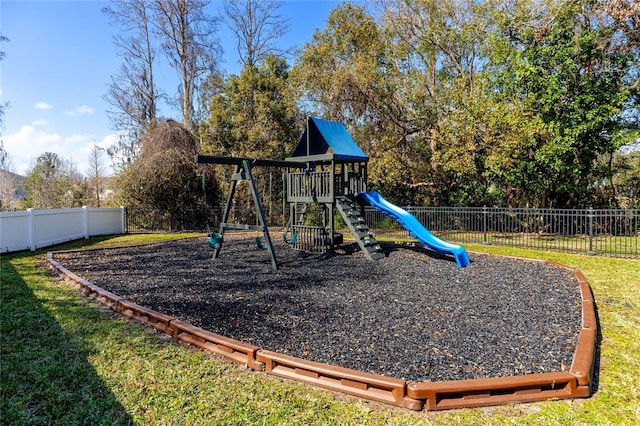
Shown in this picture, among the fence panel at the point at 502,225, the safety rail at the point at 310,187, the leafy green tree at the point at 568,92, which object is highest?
the leafy green tree at the point at 568,92

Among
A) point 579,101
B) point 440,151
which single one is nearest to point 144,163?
point 440,151

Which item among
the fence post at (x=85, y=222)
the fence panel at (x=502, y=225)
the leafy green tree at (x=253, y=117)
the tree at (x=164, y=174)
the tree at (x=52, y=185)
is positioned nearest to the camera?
the fence post at (x=85, y=222)

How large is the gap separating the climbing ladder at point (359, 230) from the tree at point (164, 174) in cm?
1046

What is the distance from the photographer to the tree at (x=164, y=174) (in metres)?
16.7

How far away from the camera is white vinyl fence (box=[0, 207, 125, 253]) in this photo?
9938 mm

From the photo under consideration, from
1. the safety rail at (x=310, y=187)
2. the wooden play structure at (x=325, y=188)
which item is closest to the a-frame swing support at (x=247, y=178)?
the wooden play structure at (x=325, y=188)

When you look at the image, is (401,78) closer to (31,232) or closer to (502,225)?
A: (502,225)

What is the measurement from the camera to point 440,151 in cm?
1431

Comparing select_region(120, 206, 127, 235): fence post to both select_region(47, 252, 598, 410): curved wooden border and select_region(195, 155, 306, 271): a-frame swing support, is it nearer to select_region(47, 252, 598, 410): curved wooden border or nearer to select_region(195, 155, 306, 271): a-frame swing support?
select_region(195, 155, 306, 271): a-frame swing support

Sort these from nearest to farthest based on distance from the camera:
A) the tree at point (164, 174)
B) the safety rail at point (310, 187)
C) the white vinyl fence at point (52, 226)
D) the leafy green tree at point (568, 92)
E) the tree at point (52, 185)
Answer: the safety rail at point (310, 187) → the white vinyl fence at point (52, 226) → the leafy green tree at point (568, 92) → the tree at point (164, 174) → the tree at point (52, 185)

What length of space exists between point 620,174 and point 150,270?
2047cm

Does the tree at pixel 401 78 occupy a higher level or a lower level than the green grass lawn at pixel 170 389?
higher

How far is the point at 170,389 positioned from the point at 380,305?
2972 mm

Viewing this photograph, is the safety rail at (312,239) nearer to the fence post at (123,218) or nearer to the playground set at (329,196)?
the playground set at (329,196)
